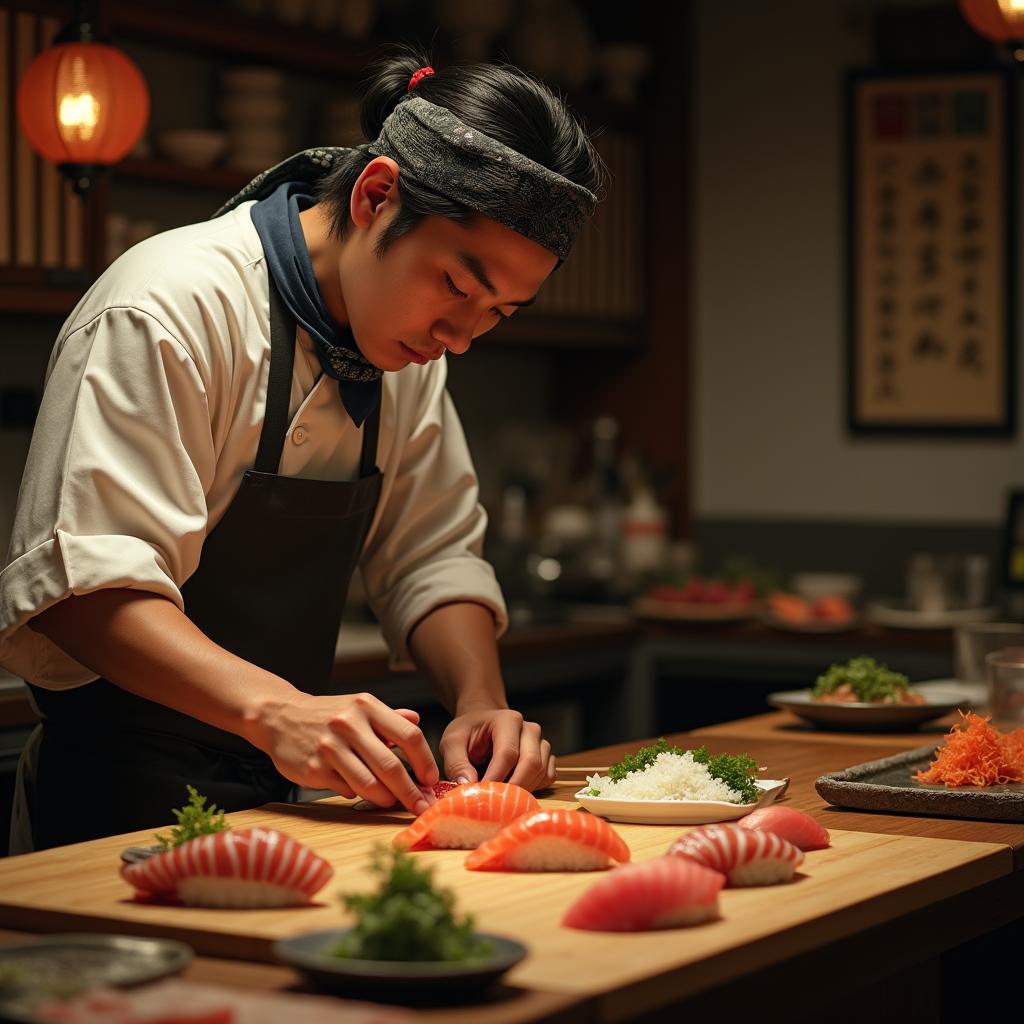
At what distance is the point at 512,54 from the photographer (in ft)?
16.5

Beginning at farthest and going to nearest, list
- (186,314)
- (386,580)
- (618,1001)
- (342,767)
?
(386,580) → (186,314) → (342,767) → (618,1001)

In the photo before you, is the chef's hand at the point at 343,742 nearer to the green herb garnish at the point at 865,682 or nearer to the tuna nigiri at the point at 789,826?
the tuna nigiri at the point at 789,826

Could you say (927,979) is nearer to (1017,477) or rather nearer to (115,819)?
(115,819)

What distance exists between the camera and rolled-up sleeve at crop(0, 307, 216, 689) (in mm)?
1825

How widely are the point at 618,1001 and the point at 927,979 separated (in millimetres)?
718

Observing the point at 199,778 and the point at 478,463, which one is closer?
the point at 199,778

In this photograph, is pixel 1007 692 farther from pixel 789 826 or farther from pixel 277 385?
pixel 277 385

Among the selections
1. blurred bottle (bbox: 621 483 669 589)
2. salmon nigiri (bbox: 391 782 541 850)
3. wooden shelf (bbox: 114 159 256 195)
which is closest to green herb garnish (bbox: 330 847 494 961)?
salmon nigiri (bbox: 391 782 541 850)

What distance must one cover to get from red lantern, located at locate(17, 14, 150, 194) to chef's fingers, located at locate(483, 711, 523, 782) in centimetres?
150

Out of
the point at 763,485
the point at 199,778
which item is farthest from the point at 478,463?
the point at 199,778

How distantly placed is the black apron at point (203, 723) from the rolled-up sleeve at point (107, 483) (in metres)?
0.13

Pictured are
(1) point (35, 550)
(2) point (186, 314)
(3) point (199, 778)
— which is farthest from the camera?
(3) point (199, 778)

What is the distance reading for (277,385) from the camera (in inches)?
82.6

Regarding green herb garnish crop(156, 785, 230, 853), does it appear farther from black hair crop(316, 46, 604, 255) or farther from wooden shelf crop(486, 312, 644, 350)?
wooden shelf crop(486, 312, 644, 350)
